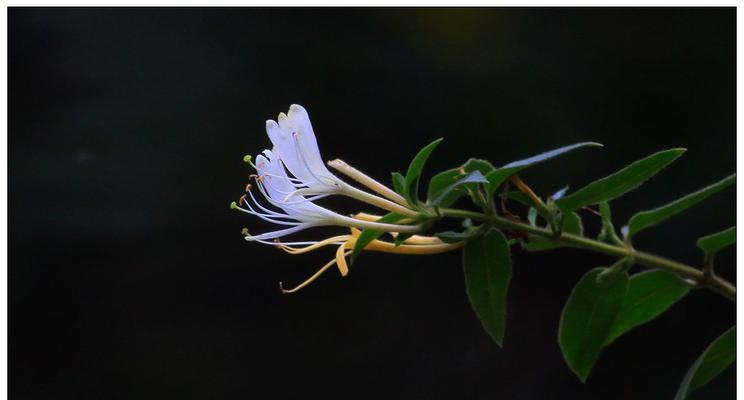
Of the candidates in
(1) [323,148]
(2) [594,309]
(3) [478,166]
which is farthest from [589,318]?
(1) [323,148]

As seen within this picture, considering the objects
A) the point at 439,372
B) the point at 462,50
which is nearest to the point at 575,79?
the point at 462,50

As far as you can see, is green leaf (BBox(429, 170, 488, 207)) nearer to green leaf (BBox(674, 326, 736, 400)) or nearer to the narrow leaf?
the narrow leaf

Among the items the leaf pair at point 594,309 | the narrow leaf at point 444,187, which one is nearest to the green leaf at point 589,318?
the leaf pair at point 594,309

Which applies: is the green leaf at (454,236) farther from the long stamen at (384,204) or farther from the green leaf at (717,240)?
the green leaf at (717,240)

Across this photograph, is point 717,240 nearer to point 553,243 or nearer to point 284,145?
point 553,243

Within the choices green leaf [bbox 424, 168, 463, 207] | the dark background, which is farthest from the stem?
the dark background

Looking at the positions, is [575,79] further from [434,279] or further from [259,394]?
[259,394]
